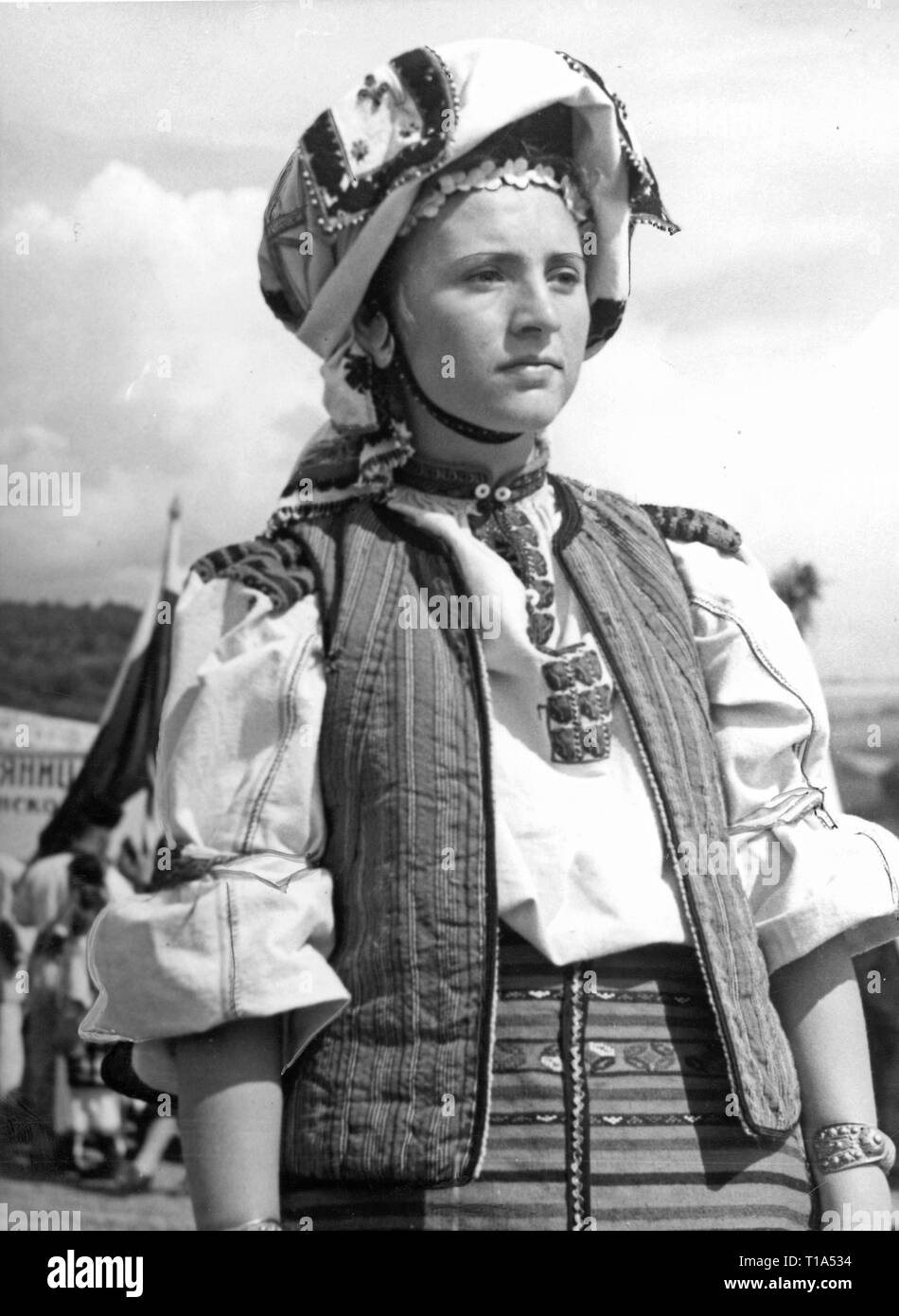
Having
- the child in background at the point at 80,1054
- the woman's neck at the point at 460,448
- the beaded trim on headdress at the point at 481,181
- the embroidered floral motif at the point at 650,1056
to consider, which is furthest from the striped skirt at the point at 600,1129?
the child in background at the point at 80,1054

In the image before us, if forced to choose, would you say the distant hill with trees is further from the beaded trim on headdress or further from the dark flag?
the beaded trim on headdress

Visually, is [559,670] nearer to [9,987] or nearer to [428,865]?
[428,865]

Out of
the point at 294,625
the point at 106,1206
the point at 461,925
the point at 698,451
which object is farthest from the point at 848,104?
the point at 106,1206

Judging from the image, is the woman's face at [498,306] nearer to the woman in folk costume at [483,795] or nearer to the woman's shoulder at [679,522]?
the woman in folk costume at [483,795]

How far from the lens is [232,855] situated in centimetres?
203

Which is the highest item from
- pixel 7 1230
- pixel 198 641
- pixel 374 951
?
pixel 198 641

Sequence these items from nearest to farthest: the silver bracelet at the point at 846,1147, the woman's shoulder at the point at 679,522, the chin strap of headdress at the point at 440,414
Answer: the silver bracelet at the point at 846,1147
the chin strap of headdress at the point at 440,414
the woman's shoulder at the point at 679,522

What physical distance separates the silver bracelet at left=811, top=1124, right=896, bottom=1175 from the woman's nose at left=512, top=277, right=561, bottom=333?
902 millimetres

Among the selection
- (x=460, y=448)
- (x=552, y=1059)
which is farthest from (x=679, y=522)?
(x=552, y=1059)

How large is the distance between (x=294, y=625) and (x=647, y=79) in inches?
41.4

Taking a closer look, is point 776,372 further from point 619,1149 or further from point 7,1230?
point 7,1230

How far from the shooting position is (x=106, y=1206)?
338cm

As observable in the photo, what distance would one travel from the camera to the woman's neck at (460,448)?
226cm

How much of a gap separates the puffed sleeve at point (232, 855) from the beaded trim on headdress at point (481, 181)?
441mm
